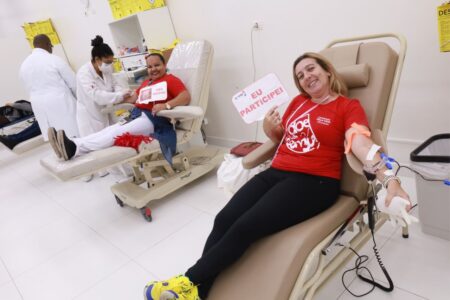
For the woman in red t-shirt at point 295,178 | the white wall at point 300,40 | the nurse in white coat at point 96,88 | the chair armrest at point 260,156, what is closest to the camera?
the woman in red t-shirt at point 295,178

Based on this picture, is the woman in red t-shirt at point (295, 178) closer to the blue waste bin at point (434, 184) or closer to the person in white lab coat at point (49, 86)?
the blue waste bin at point (434, 184)

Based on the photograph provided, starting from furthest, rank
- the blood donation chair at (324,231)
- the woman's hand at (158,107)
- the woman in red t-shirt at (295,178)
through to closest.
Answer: the woman's hand at (158,107) → the woman in red t-shirt at (295,178) → the blood donation chair at (324,231)

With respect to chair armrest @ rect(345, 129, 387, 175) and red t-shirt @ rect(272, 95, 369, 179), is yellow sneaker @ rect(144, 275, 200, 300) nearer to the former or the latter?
red t-shirt @ rect(272, 95, 369, 179)

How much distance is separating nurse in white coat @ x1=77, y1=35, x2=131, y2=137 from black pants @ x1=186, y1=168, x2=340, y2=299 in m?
1.88

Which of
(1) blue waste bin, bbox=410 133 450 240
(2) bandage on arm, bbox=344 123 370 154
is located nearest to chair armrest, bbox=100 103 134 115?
(2) bandage on arm, bbox=344 123 370 154

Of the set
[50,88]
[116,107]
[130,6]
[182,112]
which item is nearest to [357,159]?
[182,112]

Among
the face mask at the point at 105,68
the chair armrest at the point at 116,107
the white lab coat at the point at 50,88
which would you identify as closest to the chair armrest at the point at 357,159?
the chair armrest at the point at 116,107

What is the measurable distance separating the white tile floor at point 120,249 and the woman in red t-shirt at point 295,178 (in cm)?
42

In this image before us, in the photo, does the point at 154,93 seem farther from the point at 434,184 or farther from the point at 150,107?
the point at 434,184

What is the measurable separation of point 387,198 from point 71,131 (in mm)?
3271

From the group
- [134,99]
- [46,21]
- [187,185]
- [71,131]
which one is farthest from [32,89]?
[46,21]

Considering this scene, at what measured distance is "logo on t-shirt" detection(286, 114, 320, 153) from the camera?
1.43 meters

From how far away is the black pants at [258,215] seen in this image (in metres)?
1.26

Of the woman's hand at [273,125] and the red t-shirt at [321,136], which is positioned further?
the woman's hand at [273,125]
